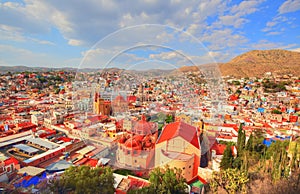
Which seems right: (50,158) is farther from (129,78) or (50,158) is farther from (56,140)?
(129,78)

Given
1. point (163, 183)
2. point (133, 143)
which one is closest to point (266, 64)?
point (163, 183)

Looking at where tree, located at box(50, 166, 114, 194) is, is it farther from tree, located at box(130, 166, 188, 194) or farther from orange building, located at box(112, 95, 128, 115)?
orange building, located at box(112, 95, 128, 115)

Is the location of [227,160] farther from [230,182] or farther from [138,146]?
[138,146]

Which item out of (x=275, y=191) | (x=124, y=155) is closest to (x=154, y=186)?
(x=124, y=155)

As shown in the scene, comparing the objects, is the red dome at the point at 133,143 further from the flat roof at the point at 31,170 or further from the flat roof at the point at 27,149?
the flat roof at the point at 27,149

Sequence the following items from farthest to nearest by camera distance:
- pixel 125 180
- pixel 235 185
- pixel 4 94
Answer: pixel 4 94, pixel 125 180, pixel 235 185

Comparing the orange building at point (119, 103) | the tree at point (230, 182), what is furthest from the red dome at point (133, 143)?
the tree at point (230, 182)
